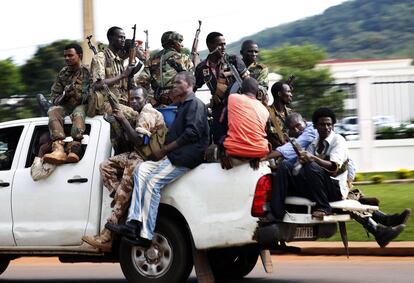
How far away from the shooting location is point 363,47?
374ft

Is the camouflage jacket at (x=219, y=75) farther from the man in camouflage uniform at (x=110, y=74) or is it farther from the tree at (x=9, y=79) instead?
the tree at (x=9, y=79)

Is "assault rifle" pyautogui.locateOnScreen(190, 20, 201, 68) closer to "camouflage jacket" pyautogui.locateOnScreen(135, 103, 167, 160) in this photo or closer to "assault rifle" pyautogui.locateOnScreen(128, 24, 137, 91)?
"assault rifle" pyautogui.locateOnScreen(128, 24, 137, 91)

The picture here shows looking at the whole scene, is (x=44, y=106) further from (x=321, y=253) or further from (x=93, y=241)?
(x=321, y=253)

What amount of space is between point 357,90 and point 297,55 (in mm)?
19278

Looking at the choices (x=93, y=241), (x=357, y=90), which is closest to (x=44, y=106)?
(x=93, y=241)

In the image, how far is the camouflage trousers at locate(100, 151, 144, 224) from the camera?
31.6 feet

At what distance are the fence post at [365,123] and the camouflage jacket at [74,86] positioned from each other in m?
9.82

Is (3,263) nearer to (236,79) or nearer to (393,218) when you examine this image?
(236,79)

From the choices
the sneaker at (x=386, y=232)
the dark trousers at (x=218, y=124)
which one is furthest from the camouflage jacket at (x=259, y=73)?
the sneaker at (x=386, y=232)

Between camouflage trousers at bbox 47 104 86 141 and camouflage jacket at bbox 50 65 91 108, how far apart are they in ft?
0.60

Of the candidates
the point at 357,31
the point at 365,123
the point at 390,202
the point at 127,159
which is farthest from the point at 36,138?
the point at 357,31

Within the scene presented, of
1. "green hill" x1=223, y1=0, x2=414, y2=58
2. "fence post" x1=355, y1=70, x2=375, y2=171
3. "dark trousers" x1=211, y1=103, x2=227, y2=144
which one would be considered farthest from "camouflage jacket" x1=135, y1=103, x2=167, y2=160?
"green hill" x1=223, y1=0, x2=414, y2=58

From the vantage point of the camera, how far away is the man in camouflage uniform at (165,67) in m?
11.1

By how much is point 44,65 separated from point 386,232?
21.8m
